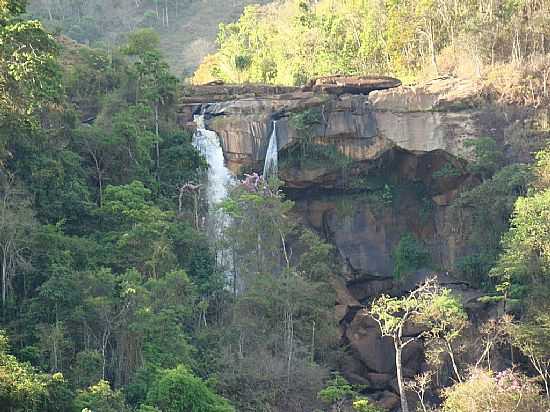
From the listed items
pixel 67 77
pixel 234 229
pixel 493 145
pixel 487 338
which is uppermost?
pixel 67 77

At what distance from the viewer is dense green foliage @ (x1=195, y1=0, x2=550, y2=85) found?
33.2m

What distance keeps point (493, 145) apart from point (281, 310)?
9.50m

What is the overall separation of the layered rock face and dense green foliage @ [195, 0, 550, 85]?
2981 millimetres

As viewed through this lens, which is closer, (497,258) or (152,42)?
(497,258)

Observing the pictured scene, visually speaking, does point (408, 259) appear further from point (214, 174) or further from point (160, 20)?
point (160, 20)

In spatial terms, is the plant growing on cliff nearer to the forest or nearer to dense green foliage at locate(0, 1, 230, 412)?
the forest

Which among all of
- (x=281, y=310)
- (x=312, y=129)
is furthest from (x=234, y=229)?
(x=312, y=129)

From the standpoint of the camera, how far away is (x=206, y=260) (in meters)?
26.7

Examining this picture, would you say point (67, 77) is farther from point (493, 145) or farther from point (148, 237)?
point (493, 145)

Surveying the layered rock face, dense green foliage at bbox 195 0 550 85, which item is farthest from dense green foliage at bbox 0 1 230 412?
dense green foliage at bbox 195 0 550 85

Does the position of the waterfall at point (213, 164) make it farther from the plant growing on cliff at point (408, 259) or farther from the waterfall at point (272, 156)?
the plant growing on cliff at point (408, 259)

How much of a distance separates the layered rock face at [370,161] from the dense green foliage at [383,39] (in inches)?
117

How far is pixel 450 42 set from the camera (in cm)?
3572

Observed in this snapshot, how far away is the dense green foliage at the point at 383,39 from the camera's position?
1305 inches
